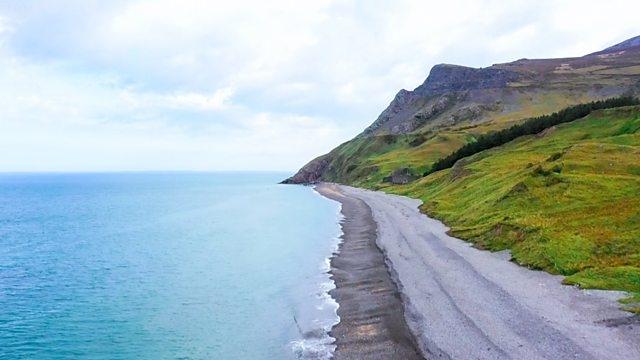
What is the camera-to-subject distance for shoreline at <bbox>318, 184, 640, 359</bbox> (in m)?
25.6

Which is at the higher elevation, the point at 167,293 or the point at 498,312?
the point at 498,312

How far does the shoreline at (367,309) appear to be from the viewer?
93.4ft

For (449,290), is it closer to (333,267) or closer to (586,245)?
(586,245)

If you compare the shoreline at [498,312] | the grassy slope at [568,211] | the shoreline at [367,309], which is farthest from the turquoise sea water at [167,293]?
the grassy slope at [568,211]

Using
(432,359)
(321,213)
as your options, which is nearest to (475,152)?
(321,213)

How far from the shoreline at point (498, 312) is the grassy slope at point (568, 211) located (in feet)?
8.54

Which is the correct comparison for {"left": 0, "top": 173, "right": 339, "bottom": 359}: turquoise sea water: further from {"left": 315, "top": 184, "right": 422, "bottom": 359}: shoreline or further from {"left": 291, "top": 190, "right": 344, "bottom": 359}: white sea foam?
{"left": 315, "top": 184, "right": 422, "bottom": 359}: shoreline

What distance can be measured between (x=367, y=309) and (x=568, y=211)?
28509mm

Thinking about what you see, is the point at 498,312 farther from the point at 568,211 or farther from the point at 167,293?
the point at 167,293

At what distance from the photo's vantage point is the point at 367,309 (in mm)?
36219

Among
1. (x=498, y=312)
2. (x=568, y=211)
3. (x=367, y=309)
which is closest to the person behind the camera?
(x=498, y=312)

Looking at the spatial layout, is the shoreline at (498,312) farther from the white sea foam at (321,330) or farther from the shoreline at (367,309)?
the white sea foam at (321,330)

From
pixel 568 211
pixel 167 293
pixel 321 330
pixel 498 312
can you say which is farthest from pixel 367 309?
pixel 568 211

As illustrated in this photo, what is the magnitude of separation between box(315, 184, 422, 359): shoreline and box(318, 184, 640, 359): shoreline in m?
0.36
